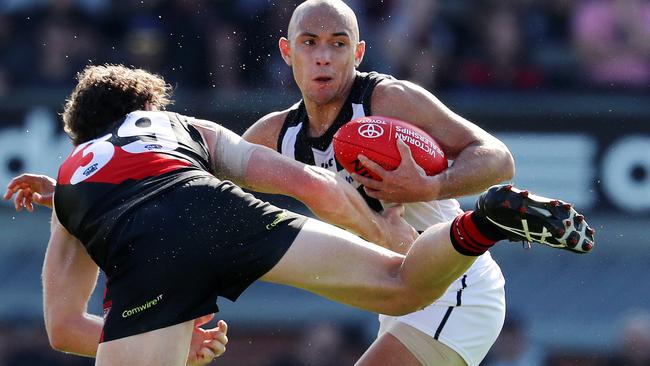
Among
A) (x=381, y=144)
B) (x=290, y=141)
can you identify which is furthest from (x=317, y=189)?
(x=290, y=141)

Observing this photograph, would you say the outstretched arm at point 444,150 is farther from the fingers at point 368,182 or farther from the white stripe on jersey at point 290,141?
the white stripe on jersey at point 290,141

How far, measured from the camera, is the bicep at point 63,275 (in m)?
6.23

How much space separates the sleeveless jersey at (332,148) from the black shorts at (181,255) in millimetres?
1086

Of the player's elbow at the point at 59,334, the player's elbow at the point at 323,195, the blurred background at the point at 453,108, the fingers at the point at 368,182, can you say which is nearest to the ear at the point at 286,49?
the fingers at the point at 368,182

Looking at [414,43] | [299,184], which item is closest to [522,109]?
[414,43]

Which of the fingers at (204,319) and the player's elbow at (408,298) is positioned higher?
the player's elbow at (408,298)

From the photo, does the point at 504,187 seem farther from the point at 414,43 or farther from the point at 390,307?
the point at 414,43

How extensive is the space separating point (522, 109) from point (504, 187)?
6.79 metres

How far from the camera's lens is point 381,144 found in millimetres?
6043

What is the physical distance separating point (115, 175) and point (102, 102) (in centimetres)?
66

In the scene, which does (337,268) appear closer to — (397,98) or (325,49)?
(397,98)

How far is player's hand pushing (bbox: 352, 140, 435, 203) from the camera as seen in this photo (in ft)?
19.7

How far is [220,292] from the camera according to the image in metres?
5.54

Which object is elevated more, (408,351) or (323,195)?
(323,195)
